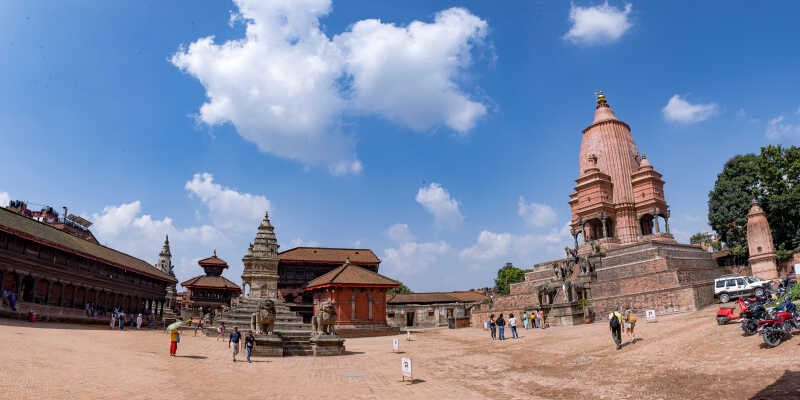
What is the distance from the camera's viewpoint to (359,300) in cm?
4109

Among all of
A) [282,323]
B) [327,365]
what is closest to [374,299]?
[282,323]

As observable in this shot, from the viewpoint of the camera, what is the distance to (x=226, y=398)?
1145 centimetres

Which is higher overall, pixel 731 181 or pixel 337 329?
pixel 731 181

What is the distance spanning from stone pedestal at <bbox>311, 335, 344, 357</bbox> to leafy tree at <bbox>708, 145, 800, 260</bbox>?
1253 inches

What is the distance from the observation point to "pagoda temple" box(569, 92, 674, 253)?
40.6 metres

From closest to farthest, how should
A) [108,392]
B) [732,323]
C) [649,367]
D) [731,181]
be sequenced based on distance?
[108,392], [649,367], [732,323], [731,181]

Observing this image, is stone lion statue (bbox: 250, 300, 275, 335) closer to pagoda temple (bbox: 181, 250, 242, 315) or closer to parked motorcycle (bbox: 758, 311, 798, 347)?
parked motorcycle (bbox: 758, 311, 798, 347)

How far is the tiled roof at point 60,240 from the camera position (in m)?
28.6

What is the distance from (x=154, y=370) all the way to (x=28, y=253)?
22514 mm

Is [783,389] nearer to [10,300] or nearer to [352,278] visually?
[352,278]

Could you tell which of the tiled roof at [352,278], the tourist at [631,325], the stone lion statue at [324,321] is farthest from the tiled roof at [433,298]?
the tourist at [631,325]

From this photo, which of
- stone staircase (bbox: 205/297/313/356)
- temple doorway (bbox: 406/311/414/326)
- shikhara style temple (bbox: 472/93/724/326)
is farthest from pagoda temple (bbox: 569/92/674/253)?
stone staircase (bbox: 205/297/313/356)

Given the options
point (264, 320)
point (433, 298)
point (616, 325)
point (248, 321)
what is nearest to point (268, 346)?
point (264, 320)

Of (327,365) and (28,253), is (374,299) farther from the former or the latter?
(28,253)
